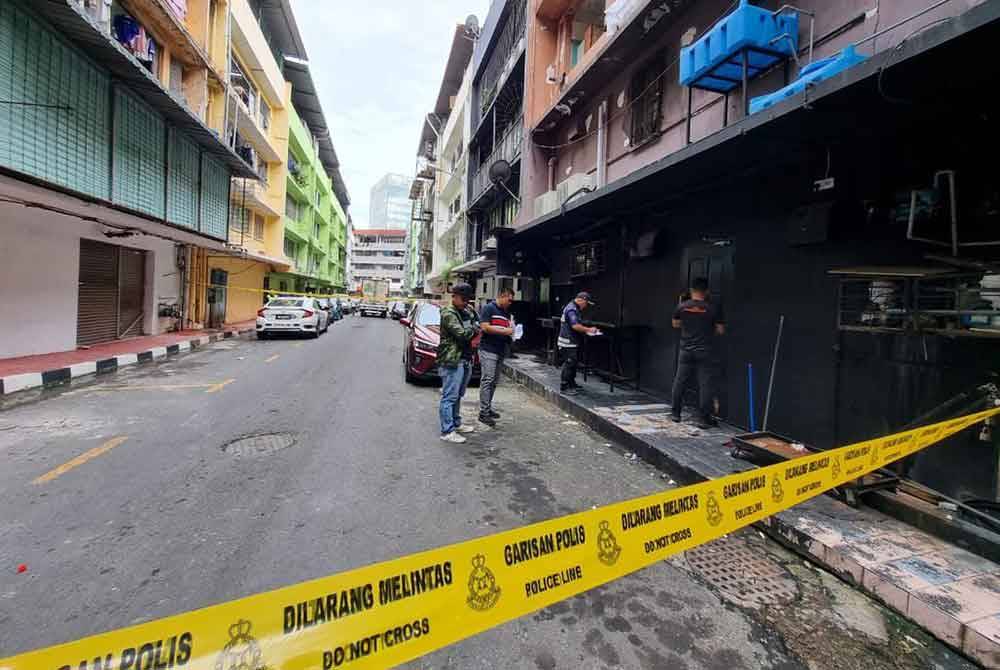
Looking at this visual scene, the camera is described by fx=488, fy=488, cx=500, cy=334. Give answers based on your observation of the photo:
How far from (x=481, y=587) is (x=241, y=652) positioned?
755 millimetres

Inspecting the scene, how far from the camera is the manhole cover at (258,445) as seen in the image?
5.09 metres

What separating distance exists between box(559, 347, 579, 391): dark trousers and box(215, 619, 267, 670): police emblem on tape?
7.36 meters

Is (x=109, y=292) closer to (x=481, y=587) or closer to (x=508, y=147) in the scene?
(x=508, y=147)

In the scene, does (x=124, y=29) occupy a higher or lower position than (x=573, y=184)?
higher

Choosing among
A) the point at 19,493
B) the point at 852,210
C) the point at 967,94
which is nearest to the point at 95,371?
the point at 19,493

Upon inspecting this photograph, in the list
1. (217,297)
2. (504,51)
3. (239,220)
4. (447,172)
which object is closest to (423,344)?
(504,51)

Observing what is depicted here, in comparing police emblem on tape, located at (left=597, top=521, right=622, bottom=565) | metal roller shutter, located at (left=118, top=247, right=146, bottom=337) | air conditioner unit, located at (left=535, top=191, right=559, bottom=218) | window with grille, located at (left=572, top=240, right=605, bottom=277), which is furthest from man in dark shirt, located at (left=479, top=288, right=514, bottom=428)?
metal roller shutter, located at (left=118, top=247, right=146, bottom=337)

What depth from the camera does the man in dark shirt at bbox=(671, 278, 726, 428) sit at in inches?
241

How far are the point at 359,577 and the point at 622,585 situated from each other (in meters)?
2.02

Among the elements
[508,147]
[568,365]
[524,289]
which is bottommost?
[568,365]

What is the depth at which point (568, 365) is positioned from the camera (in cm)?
855

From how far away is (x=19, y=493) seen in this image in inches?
154

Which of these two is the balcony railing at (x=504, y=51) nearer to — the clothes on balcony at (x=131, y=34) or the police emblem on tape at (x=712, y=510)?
the clothes on balcony at (x=131, y=34)

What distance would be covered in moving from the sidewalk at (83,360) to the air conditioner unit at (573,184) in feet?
34.6
